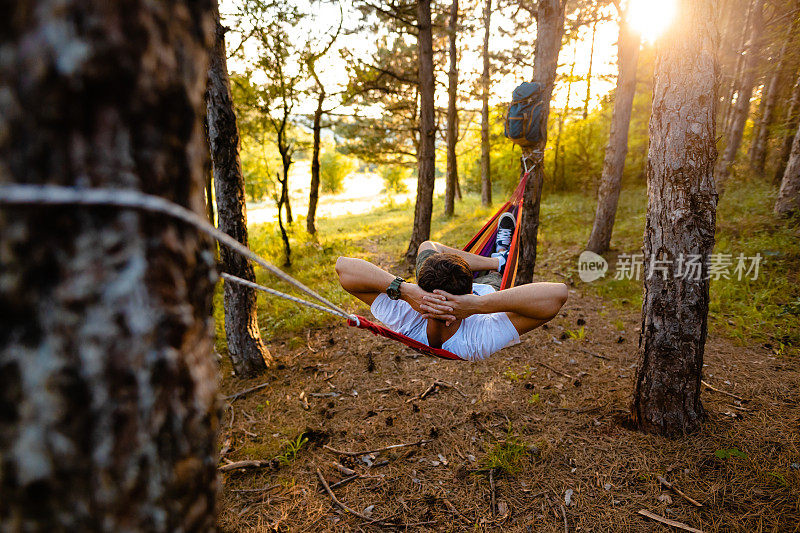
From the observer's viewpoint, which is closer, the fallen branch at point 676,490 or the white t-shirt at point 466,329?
the fallen branch at point 676,490

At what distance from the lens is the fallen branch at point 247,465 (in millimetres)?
1972

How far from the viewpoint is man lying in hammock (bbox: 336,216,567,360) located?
1825 millimetres

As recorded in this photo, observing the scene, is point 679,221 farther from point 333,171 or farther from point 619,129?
point 333,171

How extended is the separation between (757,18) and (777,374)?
22.9 ft

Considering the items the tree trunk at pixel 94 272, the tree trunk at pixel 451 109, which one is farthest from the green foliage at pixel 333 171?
the tree trunk at pixel 94 272

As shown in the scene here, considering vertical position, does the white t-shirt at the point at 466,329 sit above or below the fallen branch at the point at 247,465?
above

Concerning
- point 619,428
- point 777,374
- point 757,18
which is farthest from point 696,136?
point 757,18

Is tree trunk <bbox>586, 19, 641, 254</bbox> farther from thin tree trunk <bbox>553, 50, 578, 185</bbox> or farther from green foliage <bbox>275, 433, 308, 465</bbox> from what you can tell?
green foliage <bbox>275, 433, 308, 465</bbox>

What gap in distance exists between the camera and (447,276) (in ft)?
6.04

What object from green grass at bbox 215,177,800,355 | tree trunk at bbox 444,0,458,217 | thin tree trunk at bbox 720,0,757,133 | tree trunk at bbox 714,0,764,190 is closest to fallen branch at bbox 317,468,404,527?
green grass at bbox 215,177,800,355

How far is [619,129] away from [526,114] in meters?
Answer: 2.80

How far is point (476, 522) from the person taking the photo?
1.66 m

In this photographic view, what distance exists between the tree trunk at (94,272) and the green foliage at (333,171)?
20.3 metres

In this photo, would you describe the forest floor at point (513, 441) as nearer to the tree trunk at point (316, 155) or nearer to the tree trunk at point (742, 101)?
the tree trunk at point (316, 155)
